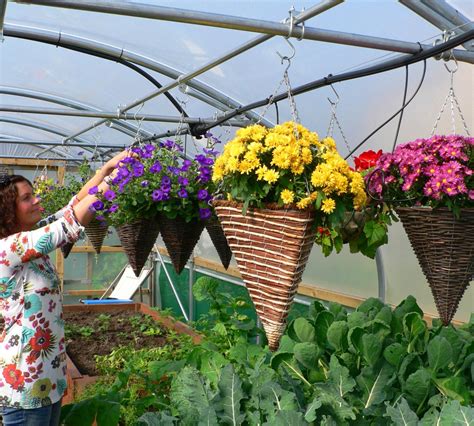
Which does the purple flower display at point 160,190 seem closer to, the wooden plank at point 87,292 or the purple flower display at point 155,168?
the purple flower display at point 155,168

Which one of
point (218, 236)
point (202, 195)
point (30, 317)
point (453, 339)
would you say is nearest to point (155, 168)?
point (202, 195)

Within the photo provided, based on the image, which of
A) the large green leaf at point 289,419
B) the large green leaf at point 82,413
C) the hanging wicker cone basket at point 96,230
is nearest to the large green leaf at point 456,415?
the large green leaf at point 289,419

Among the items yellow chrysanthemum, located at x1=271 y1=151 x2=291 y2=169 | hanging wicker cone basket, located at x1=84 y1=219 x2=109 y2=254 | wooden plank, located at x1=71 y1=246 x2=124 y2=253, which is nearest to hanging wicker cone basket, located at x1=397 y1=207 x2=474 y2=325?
yellow chrysanthemum, located at x1=271 y1=151 x2=291 y2=169

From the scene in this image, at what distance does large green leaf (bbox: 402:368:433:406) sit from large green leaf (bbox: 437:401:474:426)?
156mm

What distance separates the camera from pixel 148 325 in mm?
4309

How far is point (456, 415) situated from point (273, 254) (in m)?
0.49

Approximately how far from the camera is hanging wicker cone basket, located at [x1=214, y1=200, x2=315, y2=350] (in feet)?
4.17

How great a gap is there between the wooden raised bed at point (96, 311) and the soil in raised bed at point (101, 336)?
6 cm

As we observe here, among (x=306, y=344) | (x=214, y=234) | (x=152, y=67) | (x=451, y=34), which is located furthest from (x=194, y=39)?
(x=306, y=344)

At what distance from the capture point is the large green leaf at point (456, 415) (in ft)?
3.29

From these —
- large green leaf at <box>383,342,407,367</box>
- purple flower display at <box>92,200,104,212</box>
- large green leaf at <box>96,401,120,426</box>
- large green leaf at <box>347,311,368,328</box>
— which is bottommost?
large green leaf at <box>96,401,120,426</box>

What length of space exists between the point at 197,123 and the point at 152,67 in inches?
18.5

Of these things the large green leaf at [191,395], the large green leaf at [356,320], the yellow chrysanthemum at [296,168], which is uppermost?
the yellow chrysanthemum at [296,168]

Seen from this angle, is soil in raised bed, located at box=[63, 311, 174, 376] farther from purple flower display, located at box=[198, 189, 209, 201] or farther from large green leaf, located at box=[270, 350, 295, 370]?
large green leaf, located at box=[270, 350, 295, 370]
